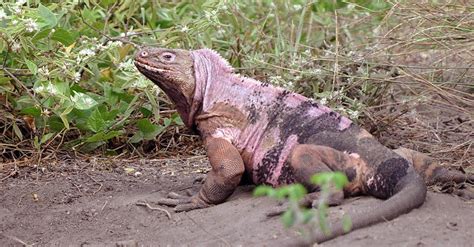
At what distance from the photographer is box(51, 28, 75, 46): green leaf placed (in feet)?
24.2

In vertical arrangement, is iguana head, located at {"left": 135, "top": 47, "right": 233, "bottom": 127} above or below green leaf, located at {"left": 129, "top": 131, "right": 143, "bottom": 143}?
above

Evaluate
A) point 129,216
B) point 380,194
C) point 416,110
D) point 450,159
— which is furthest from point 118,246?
Answer: point 416,110

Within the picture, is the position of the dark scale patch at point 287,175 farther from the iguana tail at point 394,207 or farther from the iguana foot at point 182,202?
the iguana tail at point 394,207

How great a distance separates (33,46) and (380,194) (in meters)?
2.92

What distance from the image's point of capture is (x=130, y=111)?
7.76 m

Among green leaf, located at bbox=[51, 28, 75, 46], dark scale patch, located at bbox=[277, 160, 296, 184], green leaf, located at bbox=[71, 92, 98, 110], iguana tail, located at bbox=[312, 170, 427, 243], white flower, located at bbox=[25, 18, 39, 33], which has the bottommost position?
green leaf, located at bbox=[71, 92, 98, 110]

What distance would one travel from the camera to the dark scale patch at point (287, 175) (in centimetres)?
610

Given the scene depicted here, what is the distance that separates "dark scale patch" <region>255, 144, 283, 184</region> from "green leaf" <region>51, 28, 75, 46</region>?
1.97 meters

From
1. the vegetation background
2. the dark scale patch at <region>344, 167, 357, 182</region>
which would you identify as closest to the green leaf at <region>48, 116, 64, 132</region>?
the vegetation background

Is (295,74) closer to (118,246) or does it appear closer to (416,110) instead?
(416,110)

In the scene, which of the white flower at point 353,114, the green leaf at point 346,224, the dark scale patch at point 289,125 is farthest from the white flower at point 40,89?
the green leaf at point 346,224

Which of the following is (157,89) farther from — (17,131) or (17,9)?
(17,9)

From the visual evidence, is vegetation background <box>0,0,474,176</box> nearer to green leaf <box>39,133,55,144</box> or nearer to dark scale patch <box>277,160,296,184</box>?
green leaf <box>39,133,55,144</box>

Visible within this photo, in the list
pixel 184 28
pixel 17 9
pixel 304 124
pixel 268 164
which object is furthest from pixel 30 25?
pixel 304 124
